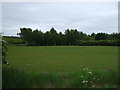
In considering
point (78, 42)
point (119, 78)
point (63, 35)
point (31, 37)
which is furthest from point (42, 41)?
point (119, 78)

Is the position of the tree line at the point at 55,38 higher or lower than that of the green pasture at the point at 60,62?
higher

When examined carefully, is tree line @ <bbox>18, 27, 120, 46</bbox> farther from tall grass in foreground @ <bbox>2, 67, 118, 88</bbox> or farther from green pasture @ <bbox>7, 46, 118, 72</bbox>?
tall grass in foreground @ <bbox>2, 67, 118, 88</bbox>

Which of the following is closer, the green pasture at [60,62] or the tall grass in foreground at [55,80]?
the tall grass in foreground at [55,80]

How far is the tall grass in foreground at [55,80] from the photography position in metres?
5.25

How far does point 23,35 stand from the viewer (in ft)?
188

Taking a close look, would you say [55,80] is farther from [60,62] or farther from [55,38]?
[55,38]

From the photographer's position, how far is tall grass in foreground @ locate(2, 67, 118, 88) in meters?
5.25

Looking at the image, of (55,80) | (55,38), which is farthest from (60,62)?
(55,38)

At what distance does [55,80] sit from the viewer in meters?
5.45

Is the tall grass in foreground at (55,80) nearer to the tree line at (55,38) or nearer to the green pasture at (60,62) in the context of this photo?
the green pasture at (60,62)

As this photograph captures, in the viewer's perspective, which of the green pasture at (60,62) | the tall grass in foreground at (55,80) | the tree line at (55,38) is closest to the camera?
the tall grass in foreground at (55,80)

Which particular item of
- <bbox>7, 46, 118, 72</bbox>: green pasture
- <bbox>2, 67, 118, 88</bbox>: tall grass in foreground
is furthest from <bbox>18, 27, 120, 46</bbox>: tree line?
<bbox>2, 67, 118, 88</bbox>: tall grass in foreground

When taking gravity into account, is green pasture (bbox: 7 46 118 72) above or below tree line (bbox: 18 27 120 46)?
below

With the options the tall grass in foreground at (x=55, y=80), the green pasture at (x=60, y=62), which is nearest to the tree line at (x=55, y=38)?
the green pasture at (x=60, y=62)
